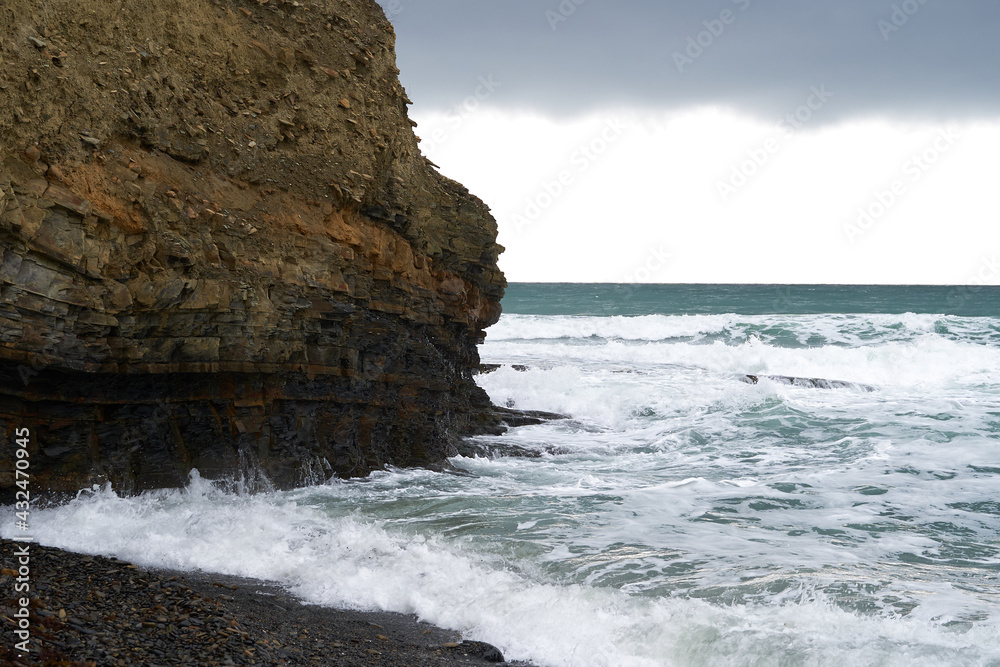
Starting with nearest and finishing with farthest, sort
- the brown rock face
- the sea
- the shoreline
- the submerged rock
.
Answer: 1. the shoreline
2. the sea
3. the brown rock face
4. the submerged rock

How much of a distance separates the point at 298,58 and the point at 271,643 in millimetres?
6946

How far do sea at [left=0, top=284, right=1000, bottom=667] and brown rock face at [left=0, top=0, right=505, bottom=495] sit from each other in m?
0.68

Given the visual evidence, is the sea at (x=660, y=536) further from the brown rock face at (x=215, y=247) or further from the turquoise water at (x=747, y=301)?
the turquoise water at (x=747, y=301)

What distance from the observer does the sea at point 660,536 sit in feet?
18.3

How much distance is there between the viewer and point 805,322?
35031 mm

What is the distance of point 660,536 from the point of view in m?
7.86

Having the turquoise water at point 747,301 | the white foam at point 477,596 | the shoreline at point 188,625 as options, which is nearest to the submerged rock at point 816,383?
the white foam at point 477,596

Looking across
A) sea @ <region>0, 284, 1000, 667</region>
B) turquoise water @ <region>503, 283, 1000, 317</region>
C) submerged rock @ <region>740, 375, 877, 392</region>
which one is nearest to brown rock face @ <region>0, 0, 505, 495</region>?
sea @ <region>0, 284, 1000, 667</region>

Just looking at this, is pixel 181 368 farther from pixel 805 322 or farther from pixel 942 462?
pixel 805 322

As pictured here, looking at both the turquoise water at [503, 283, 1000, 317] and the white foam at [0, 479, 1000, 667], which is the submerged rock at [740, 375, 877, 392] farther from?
the turquoise water at [503, 283, 1000, 317]

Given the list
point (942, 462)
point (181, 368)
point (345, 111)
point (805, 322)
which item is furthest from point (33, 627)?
point (805, 322)

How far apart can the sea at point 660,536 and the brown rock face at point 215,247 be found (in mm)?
683

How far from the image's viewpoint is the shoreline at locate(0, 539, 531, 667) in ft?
14.6

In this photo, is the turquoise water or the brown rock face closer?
the brown rock face
